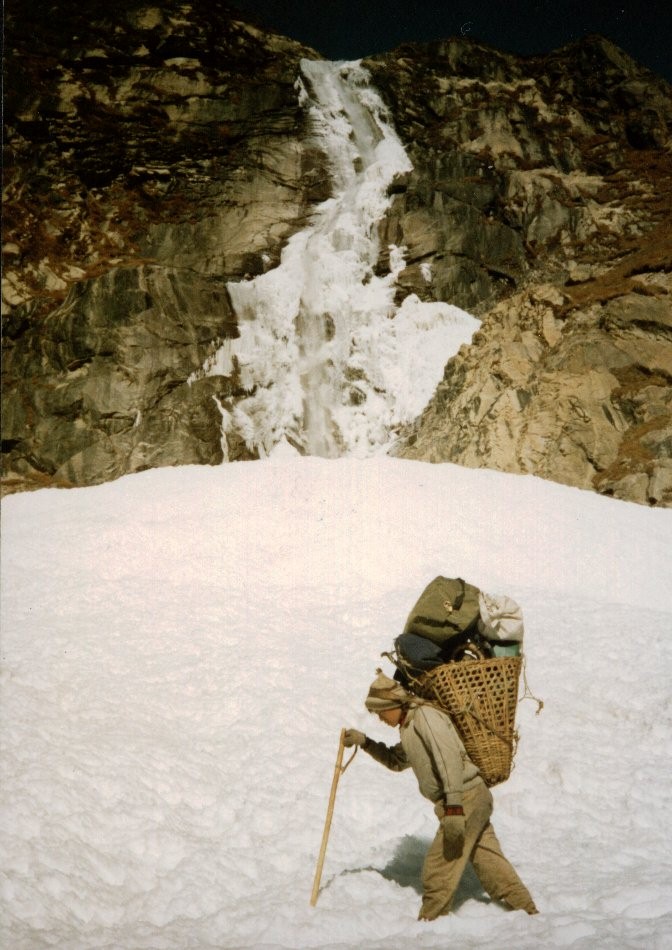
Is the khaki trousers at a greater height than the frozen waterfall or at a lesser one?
greater

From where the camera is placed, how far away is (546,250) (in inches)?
1228

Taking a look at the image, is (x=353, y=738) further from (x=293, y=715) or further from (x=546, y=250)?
(x=546, y=250)

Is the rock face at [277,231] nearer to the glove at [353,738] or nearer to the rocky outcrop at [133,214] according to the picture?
the rocky outcrop at [133,214]

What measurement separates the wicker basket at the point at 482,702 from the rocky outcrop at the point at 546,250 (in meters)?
14.9

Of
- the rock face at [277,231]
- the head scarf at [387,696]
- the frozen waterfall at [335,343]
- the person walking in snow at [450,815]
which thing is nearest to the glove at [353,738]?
the head scarf at [387,696]

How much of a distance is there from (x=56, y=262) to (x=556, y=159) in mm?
24010

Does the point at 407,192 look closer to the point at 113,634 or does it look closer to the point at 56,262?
the point at 56,262

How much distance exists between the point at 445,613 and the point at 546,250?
1191 inches

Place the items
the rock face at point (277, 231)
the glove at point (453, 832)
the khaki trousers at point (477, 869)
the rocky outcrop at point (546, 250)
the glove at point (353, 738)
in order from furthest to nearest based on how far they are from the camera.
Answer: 1. the rock face at point (277, 231)
2. the rocky outcrop at point (546, 250)
3. the glove at point (353, 738)
4. the khaki trousers at point (477, 869)
5. the glove at point (453, 832)

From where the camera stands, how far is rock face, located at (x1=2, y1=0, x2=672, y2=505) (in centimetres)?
1986

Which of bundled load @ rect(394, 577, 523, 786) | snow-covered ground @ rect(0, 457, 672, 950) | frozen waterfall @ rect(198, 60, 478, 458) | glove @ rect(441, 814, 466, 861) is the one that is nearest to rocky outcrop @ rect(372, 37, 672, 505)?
frozen waterfall @ rect(198, 60, 478, 458)

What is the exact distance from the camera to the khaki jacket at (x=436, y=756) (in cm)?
388

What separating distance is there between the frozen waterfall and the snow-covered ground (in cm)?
980

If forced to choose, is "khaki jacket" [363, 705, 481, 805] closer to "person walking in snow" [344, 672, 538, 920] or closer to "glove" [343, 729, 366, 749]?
"person walking in snow" [344, 672, 538, 920]
